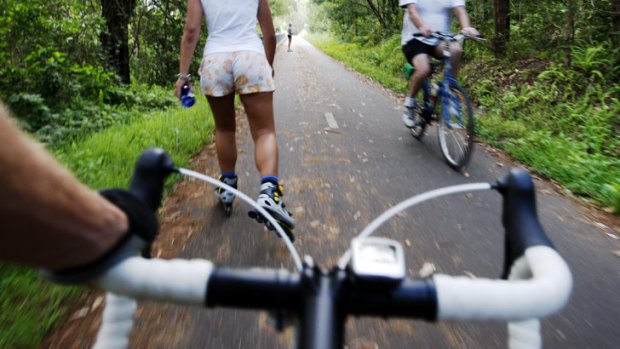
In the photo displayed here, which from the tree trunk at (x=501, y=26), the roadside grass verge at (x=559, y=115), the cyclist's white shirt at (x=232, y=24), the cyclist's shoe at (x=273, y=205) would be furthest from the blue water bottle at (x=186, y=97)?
the tree trunk at (x=501, y=26)

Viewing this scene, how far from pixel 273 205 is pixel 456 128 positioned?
9.99 ft

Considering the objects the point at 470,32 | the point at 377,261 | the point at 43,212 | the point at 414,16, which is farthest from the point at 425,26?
the point at 43,212

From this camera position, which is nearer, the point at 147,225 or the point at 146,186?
the point at 147,225

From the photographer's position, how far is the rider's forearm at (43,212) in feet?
1.72

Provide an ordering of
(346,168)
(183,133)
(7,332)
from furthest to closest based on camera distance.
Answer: (183,133)
(346,168)
(7,332)

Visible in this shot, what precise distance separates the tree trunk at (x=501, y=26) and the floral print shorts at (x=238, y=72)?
28.6ft

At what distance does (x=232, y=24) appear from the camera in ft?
9.53

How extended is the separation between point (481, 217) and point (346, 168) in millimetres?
1787

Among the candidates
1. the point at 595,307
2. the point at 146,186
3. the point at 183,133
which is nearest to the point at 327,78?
the point at 183,133

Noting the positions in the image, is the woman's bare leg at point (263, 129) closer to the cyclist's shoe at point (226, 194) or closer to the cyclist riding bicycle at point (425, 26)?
the cyclist's shoe at point (226, 194)

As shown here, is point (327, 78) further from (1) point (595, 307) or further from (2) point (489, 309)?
(2) point (489, 309)

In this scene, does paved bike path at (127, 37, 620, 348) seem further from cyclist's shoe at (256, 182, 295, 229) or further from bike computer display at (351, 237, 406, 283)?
bike computer display at (351, 237, 406, 283)

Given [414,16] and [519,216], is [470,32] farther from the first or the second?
[519,216]

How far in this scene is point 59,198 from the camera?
0.59 meters
